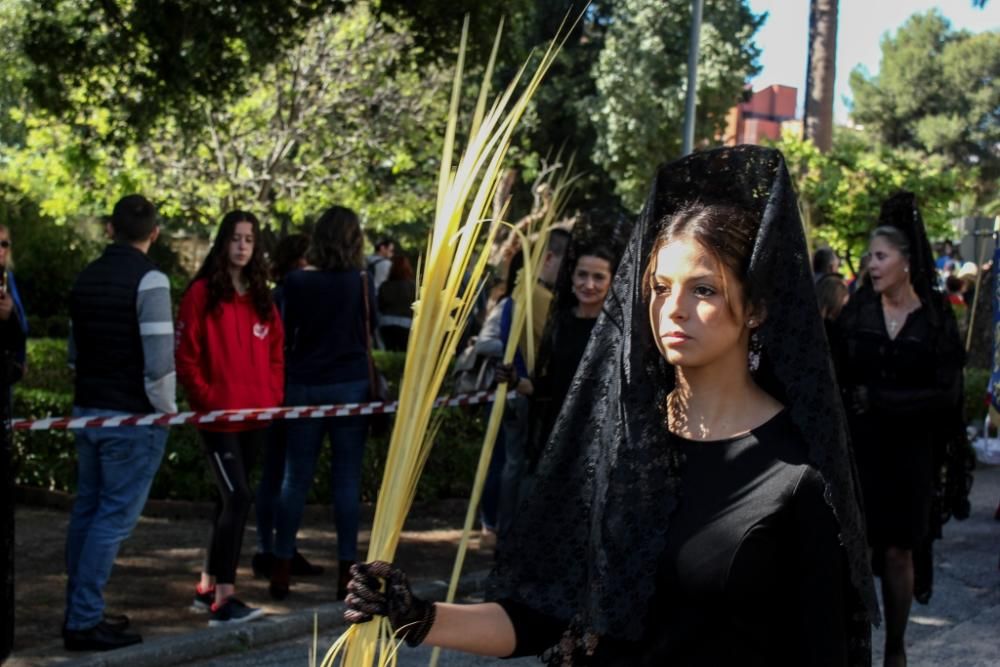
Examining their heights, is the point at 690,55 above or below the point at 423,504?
above

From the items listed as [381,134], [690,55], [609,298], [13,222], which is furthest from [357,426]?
[13,222]

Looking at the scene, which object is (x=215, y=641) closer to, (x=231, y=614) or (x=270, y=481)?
(x=231, y=614)

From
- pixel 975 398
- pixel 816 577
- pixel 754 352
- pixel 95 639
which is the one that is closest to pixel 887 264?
pixel 754 352

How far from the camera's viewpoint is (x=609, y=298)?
271 centimetres

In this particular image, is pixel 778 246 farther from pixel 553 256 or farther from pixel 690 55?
pixel 690 55

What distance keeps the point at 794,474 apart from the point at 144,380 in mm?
4318

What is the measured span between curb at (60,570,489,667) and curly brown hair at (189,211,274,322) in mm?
1481

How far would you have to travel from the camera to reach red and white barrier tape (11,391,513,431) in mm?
6172

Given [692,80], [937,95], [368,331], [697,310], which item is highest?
[937,95]

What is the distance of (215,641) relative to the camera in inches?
257

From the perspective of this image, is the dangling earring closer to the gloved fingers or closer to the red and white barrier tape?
the gloved fingers

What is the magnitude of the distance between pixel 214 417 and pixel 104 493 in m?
0.62

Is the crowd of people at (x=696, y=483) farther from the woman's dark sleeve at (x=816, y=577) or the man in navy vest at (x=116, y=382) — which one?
the man in navy vest at (x=116, y=382)

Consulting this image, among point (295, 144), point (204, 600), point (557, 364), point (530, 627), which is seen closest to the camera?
point (530, 627)
